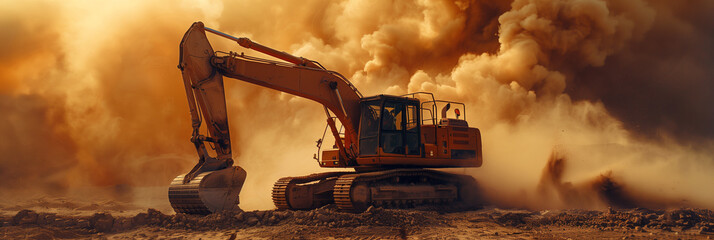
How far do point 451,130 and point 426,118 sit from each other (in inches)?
35.3

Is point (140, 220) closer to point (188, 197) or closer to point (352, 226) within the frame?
point (188, 197)

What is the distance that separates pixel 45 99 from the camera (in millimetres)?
22641

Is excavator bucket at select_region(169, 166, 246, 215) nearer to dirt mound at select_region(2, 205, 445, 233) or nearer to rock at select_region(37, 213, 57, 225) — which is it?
dirt mound at select_region(2, 205, 445, 233)

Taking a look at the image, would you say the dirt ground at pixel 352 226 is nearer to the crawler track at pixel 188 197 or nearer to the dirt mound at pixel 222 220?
the dirt mound at pixel 222 220

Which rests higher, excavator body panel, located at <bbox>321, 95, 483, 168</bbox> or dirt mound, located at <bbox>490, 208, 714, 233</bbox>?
excavator body panel, located at <bbox>321, 95, 483, 168</bbox>

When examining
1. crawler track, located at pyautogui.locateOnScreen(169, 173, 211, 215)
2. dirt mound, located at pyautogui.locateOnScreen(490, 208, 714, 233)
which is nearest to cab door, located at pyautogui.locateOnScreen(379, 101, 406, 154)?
dirt mound, located at pyautogui.locateOnScreen(490, 208, 714, 233)

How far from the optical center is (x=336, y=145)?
49.0 ft

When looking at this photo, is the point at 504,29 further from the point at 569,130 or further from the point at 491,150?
the point at 491,150

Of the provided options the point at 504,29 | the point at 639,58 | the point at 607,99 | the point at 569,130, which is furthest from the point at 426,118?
the point at 639,58

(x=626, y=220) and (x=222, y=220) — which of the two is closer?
(x=222, y=220)

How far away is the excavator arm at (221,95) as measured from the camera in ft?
38.7

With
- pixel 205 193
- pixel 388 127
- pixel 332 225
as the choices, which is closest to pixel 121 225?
pixel 205 193

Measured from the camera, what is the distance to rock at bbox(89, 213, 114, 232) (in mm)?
10883

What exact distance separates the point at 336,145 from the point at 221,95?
367 cm
